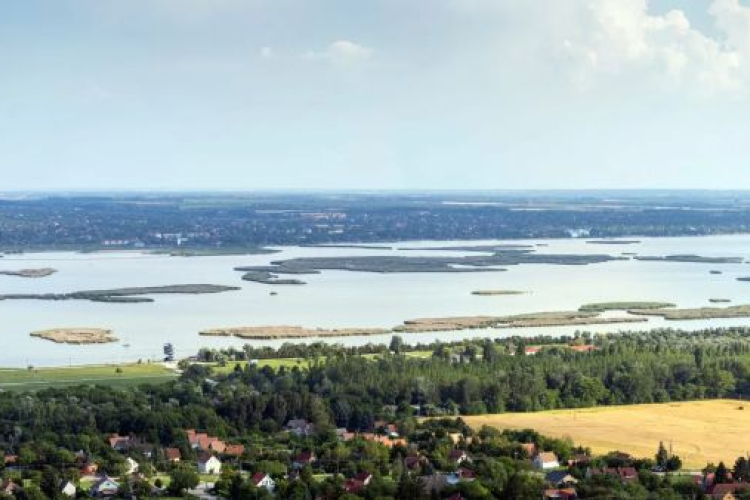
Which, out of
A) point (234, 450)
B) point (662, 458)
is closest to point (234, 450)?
point (234, 450)

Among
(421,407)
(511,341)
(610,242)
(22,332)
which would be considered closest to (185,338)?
(22,332)

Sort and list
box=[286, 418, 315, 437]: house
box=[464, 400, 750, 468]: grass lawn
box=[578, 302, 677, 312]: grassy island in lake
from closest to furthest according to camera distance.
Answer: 1. box=[464, 400, 750, 468]: grass lawn
2. box=[286, 418, 315, 437]: house
3. box=[578, 302, 677, 312]: grassy island in lake

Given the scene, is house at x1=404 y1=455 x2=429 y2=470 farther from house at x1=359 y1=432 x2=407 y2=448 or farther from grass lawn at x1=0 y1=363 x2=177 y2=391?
grass lawn at x1=0 y1=363 x2=177 y2=391

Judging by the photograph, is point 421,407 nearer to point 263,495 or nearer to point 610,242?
point 263,495

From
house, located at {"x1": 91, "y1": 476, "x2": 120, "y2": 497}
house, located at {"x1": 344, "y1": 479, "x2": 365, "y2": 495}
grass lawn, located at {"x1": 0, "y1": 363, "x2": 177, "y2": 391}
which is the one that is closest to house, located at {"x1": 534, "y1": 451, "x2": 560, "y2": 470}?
house, located at {"x1": 344, "y1": 479, "x2": 365, "y2": 495}

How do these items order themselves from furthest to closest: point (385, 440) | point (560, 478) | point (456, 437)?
1. point (456, 437)
2. point (385, 440)
3. point (560, 478)

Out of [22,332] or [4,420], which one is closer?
[4,420]

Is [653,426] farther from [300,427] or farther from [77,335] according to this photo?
[77,335]
